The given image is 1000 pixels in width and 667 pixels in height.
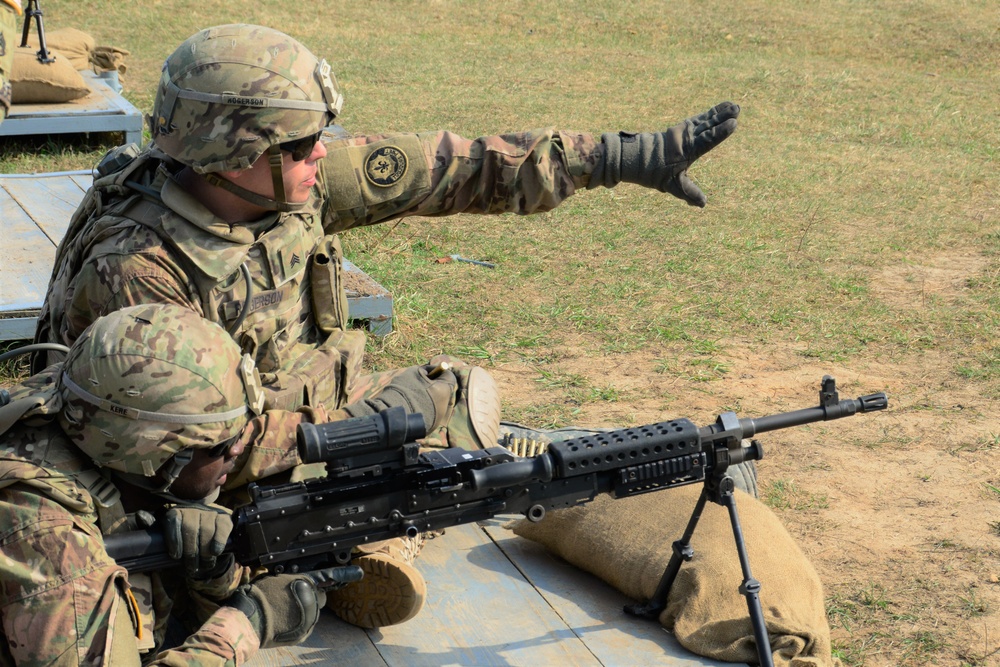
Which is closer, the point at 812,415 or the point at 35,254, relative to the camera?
the point at 812,415

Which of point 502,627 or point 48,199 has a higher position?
point 48,199

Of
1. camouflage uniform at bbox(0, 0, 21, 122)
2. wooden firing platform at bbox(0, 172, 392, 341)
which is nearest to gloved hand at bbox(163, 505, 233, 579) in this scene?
camouflage uniform at bbox(0, 0, 21, 122)

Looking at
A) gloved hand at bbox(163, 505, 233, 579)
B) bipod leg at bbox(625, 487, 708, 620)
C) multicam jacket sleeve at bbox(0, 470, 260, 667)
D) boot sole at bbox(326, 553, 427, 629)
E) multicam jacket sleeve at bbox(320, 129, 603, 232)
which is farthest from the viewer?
multicam jacket sleeve at bbox(320, 129, 603, 232)

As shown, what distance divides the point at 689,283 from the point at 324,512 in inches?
177

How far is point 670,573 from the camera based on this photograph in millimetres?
3650

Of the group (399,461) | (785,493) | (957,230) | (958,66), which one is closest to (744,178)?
(957,230)

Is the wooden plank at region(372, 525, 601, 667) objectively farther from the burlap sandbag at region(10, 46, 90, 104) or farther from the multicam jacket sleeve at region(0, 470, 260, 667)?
the burlap sandbag at region(10, 46, 90, 104)

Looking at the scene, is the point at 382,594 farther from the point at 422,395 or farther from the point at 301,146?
the point at 301,146

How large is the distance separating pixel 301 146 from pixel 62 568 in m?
1.62

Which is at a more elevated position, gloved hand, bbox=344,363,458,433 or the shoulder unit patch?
the shoulder unit patch

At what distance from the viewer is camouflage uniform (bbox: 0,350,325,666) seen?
2607 mm

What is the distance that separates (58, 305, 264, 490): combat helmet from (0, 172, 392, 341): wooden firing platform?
8.80ft

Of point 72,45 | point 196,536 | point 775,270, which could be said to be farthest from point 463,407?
point 72,45

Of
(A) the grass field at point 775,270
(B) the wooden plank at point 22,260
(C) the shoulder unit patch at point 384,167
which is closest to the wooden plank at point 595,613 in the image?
(A) the grass field at point 775,270
